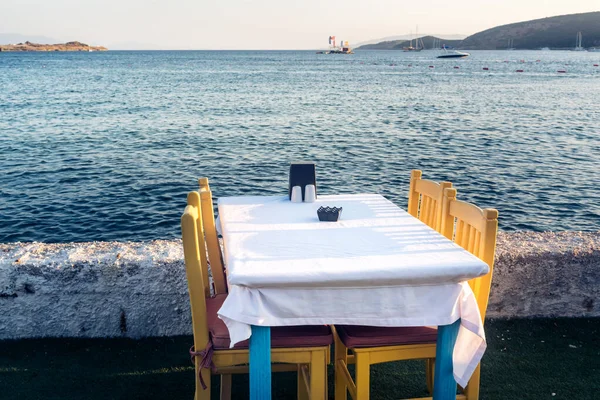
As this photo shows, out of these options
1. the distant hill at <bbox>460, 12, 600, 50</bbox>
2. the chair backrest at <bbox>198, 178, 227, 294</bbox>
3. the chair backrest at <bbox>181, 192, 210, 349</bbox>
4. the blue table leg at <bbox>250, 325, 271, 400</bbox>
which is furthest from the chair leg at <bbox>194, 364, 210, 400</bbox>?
the distant hill at <bbox>460, 12, 600, 50</bbox>

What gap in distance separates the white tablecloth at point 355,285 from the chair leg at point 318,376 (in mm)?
222

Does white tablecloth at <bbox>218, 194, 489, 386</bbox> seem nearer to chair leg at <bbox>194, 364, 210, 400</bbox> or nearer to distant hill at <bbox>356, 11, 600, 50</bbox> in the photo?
chair leg at <bbox>194, 364, 210, 400</bbox>

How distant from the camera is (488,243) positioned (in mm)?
2443

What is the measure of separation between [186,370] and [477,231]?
1775 millimetres

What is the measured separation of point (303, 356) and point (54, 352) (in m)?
1.76

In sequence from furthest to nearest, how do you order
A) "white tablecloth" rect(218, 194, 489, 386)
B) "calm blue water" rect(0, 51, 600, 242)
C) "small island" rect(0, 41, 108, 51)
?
"small island" rect(0, 41, 108, 51)
"calm blue water" rect(0, 51, 600, 242)
"white tablecloth" rect(218, 194, 489, 386)

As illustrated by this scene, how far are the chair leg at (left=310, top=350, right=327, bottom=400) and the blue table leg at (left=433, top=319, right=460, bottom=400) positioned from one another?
484mm

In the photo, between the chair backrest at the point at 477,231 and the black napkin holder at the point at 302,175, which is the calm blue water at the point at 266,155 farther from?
the chair backrest at the point at 477,231

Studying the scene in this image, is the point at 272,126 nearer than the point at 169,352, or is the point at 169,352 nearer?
the point at 169,352

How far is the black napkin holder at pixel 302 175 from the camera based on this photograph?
3336 millimetres

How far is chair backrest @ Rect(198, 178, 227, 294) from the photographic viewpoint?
3.04m

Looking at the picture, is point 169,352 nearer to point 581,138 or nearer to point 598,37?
point 581,138

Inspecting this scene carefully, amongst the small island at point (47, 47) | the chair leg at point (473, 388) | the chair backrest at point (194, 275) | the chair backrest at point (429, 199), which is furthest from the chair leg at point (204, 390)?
the small island at point (47, 47)

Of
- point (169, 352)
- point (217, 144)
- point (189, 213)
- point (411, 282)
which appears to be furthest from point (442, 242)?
point (217, 144)
